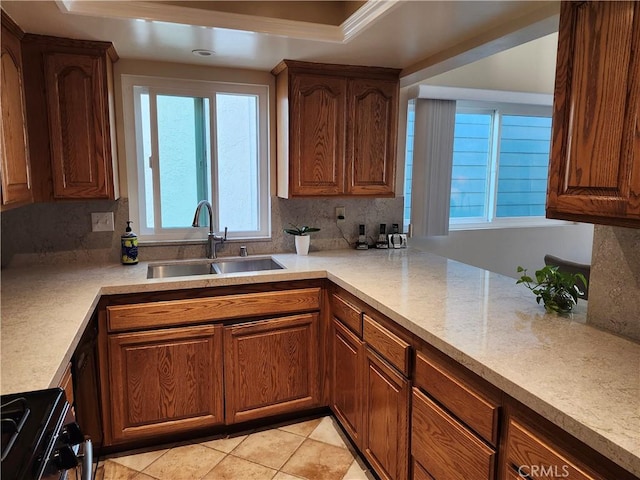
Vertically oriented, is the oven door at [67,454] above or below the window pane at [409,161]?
below

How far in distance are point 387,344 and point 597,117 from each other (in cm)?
111

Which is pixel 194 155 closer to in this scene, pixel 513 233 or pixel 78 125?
pixel 78 125

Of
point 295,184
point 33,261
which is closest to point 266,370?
point 295,184

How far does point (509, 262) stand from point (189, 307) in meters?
3.08

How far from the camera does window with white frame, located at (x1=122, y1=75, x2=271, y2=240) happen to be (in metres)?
2.77

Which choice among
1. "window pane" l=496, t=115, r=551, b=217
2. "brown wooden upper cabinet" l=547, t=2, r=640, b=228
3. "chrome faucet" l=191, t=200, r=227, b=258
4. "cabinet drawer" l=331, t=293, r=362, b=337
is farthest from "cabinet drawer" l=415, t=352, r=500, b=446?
"window pane" l=496, t=115, r=551, b=217

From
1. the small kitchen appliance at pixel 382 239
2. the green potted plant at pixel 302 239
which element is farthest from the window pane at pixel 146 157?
the small kitchen appliance at pixel 382 239

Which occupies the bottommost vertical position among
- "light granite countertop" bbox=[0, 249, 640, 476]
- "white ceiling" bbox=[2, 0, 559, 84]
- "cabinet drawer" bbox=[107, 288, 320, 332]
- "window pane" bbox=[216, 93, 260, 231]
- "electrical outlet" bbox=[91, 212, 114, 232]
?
"cabinet drawer" bbox=[107, 288, 320, 332]

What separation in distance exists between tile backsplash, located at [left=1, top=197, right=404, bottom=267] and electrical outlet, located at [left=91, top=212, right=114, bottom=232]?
0.02m

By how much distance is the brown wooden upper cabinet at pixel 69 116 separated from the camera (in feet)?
7.40

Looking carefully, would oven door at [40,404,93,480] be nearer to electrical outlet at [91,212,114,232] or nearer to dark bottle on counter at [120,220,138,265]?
dark bottle on counter at [120,220,138,265]

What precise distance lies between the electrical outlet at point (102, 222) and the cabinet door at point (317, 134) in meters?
1.10

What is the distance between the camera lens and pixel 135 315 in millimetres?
2242

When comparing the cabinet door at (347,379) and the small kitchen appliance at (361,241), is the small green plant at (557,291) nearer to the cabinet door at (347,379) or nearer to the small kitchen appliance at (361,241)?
the cabinet door at (347,379)
